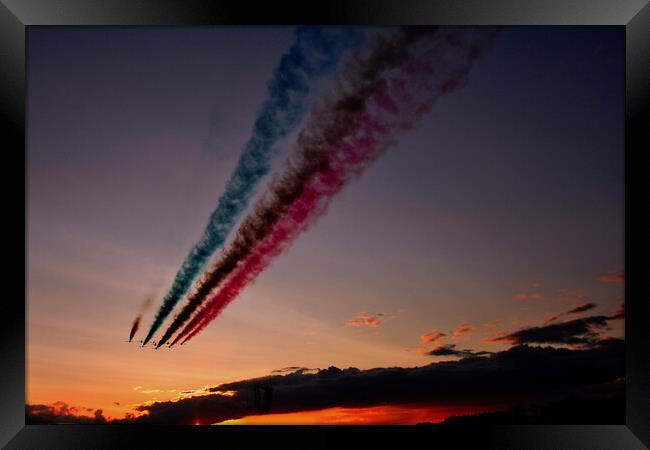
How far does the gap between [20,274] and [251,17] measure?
250 cm

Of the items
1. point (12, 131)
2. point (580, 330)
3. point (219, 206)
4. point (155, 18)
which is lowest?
point (580, 330)

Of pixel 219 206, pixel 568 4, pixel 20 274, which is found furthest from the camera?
pixel 219 206

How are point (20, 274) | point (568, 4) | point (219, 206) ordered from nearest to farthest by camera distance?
point (568, 4), point (20, 274), point (219, 206)

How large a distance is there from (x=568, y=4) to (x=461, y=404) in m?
3.20

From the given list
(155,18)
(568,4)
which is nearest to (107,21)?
(155,18)

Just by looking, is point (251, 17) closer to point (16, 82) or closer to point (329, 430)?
point (16, 82)

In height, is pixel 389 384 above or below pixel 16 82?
below

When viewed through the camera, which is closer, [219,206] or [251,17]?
[251,17]

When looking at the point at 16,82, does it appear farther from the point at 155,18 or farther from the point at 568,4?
the point at 568,4

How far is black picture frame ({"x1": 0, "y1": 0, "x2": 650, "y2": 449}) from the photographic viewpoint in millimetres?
4121

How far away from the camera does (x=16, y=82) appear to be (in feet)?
14.0

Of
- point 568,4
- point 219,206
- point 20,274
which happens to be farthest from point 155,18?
point 568,4

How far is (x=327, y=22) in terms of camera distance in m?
4.19

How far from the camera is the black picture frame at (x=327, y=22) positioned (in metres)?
4.12
